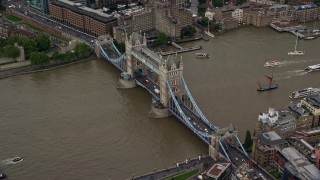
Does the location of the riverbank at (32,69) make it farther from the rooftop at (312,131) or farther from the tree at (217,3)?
the rooftop at (312,131)

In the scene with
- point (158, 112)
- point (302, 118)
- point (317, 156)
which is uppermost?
point (302, 118)

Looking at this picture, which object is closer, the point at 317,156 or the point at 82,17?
the point at 317,156

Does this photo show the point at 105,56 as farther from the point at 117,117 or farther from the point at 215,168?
the point at 215,168

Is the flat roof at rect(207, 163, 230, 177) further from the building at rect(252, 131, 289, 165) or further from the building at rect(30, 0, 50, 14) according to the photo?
the building at rect(30, 0, 50, 14)

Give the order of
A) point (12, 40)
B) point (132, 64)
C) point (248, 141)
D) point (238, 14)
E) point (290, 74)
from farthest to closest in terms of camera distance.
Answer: point (238, 14) → point (12, 40) → point (290, 74) → point (132, 64) → point (248, 141)

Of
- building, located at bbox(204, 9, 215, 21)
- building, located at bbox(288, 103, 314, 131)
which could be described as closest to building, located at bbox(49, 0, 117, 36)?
building, located at bbox(204, 9, 215, 21)

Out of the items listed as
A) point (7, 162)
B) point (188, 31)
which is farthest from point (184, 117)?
point (188, 31)

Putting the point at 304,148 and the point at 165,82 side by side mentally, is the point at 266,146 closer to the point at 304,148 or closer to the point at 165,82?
the point at 304,148

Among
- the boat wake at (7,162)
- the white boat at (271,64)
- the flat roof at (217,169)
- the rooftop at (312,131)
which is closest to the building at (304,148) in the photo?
the rooftop at (312,131)
